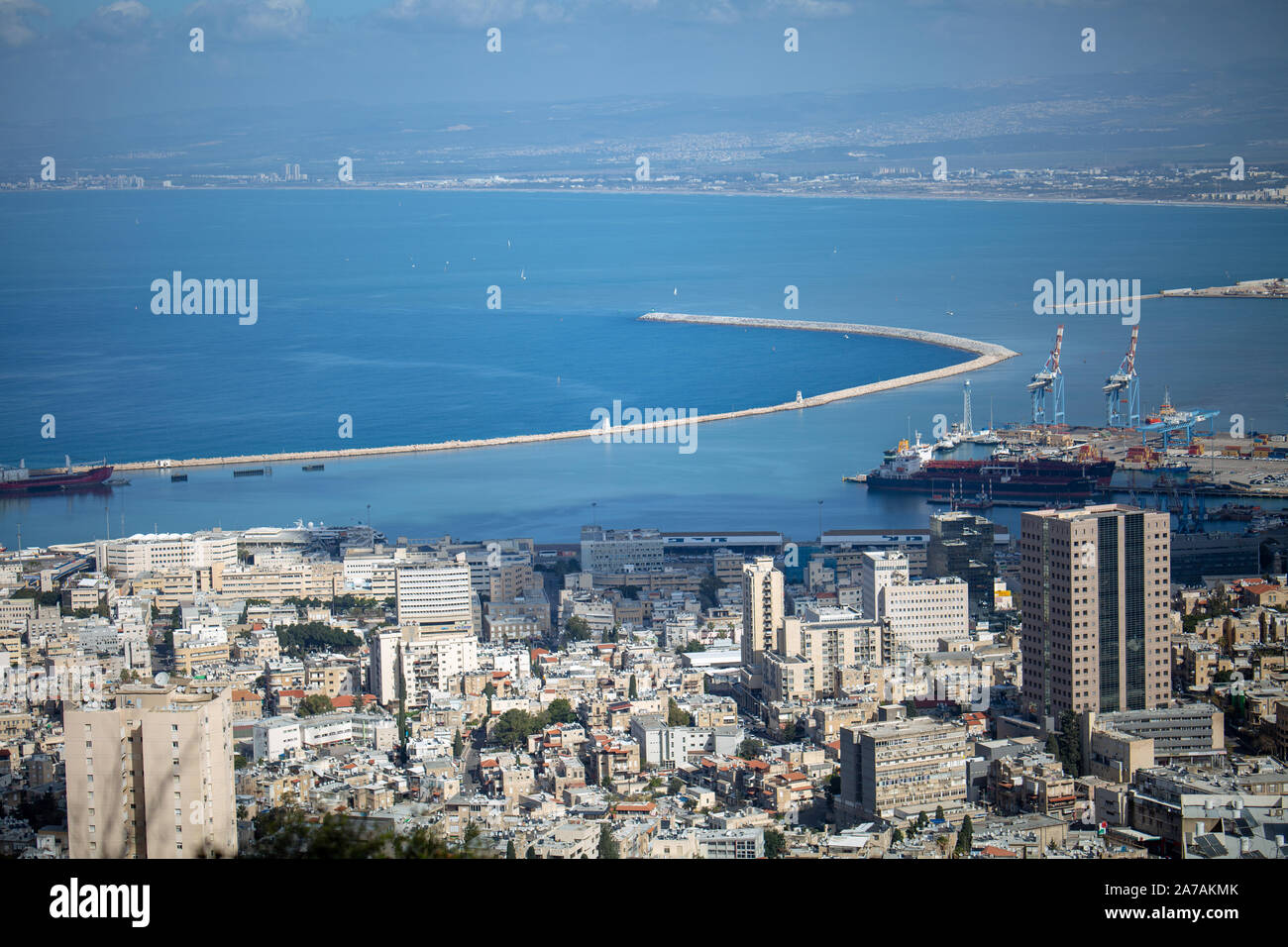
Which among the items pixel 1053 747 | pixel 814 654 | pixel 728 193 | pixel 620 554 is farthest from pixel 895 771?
pixel 728 193

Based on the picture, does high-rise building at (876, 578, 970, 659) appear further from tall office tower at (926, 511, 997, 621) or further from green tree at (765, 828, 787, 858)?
green tree at (765, 828, 787, 858)

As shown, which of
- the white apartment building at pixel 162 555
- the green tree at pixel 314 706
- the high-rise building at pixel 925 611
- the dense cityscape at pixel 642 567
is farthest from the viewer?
the white apartment building at pixel 162 555

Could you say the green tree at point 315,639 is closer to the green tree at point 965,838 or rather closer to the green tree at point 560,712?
the green tree at point 560,712

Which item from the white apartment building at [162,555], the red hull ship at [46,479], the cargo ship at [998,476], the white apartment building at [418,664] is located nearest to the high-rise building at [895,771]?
the white apartment building at [418,664]

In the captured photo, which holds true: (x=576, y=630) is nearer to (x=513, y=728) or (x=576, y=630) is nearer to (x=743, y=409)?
(x=513, y=728)

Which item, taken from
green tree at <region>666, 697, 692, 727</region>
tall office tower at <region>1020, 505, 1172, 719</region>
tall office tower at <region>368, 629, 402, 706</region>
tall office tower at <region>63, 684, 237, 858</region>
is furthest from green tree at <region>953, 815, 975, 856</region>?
tall office tower at <region>368, 629, 402, 706</region>

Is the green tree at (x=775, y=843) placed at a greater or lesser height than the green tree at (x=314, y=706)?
lesser

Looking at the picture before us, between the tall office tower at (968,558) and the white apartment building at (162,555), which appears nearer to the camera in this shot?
the tall office tower at (968,558)
